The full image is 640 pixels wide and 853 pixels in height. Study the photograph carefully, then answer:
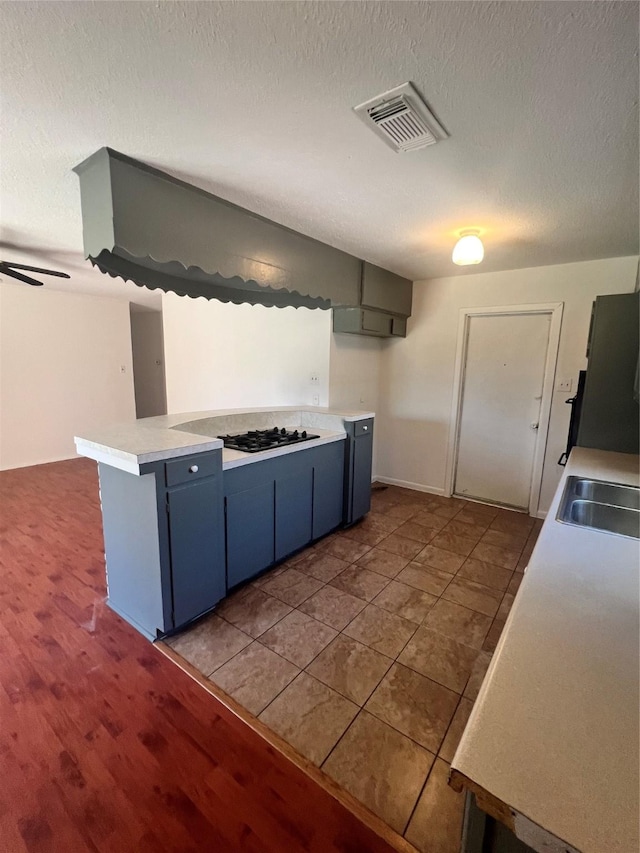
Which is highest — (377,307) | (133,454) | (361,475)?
(377,307)

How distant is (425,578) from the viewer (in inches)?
100

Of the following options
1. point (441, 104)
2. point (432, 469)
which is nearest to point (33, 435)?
point (432, 469)

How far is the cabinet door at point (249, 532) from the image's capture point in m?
2.23

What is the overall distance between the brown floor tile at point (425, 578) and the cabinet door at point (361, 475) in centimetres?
76

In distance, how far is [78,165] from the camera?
1.75 meters

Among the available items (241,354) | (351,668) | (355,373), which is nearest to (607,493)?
(351,668)

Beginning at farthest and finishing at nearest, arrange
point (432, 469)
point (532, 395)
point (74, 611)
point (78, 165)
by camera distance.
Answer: point (432, 469)
point (532, 395)
point (74, 611)
point (78, 165)

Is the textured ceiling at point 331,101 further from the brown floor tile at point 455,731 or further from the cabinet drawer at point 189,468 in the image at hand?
the brown floor tile at point 455,731

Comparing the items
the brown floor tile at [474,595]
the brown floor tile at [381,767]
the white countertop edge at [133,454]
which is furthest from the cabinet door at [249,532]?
the brown floor tile at [474,595]

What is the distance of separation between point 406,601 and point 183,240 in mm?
2405

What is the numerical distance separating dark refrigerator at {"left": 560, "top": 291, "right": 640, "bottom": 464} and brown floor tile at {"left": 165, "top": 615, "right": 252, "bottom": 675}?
2.70m

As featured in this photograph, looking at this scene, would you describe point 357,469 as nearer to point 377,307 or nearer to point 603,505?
point 377,307

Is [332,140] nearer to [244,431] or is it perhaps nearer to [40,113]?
[40,113]

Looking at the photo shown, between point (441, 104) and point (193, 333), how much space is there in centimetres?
368
